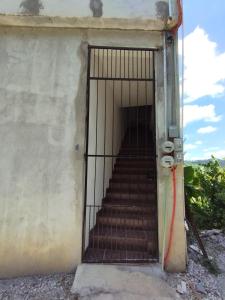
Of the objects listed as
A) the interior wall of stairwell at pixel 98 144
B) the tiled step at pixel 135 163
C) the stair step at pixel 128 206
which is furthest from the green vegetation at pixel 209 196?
the interior wall of stairwell at pixel 98 144

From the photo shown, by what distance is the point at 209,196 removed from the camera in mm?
6438

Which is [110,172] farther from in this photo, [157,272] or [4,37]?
[4,37]

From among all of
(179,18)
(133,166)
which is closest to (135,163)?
(133,166)

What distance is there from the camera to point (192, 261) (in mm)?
3967

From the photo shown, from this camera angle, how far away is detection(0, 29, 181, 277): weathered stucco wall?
3.66 m

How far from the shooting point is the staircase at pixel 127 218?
3982 millimetres

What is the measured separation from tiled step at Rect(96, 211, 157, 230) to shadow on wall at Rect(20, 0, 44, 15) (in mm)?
3583

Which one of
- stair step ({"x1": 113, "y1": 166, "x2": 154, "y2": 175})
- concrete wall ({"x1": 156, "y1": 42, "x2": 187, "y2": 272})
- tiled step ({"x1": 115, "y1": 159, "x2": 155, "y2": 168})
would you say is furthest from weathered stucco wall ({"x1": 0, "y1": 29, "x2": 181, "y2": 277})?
tiled step ({"x1": 115, "y1": 159, "x2": 155, "y2": 168})

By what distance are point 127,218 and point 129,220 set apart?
0.07 metres

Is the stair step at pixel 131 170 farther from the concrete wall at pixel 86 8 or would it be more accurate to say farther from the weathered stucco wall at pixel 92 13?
the concrete wall at pixel 86 8

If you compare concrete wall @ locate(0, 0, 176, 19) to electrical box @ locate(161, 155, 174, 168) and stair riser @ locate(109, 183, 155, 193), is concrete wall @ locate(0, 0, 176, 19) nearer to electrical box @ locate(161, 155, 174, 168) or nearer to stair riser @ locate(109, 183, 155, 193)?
electrical box @ locate(161, 155, 174, 168)

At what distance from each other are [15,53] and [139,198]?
349 centimetres

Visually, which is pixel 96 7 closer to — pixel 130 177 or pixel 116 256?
pixel 130 177

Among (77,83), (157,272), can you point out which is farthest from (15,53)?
(157,272)
